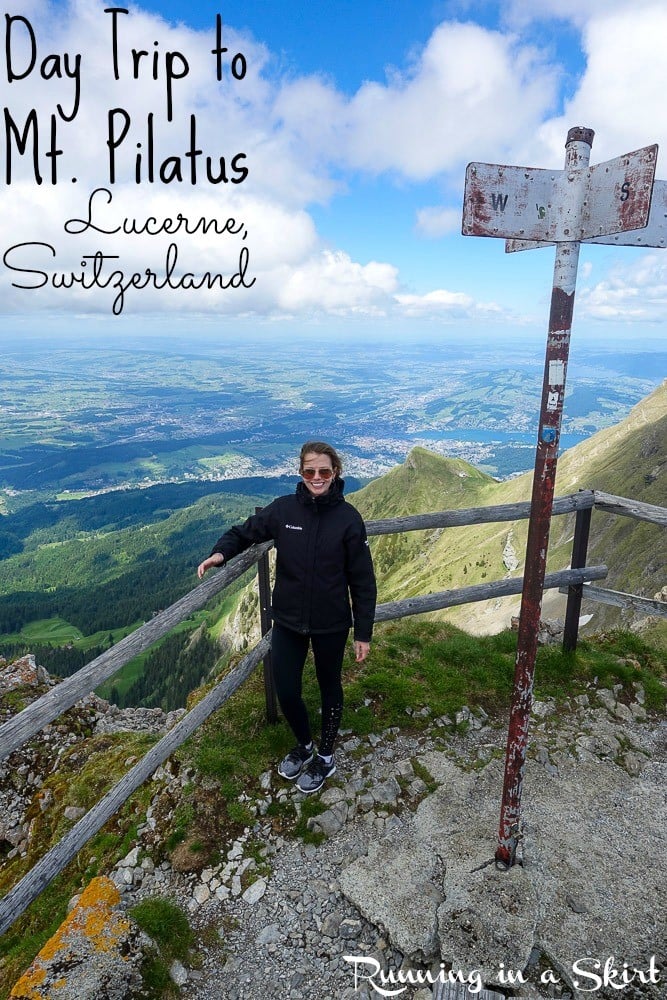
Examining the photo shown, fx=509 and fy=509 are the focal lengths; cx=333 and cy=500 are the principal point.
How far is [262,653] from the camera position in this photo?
6.47m

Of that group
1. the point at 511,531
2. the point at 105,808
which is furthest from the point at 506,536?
the point at 105,808

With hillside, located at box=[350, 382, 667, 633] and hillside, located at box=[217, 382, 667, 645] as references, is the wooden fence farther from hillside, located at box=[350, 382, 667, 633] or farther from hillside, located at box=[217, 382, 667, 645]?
hillside, located at box=[350, 382, 667, 633]

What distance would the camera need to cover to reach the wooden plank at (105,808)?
3727 millimetres

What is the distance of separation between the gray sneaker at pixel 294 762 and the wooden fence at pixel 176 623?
78cm

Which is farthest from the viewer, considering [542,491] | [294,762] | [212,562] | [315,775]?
[294,762]

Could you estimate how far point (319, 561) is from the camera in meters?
5.43

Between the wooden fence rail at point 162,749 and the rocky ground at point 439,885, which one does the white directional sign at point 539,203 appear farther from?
the rocky ground at point 439,885

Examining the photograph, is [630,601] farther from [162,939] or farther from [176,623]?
[162,939]

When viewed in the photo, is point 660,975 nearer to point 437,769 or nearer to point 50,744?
point 437,769

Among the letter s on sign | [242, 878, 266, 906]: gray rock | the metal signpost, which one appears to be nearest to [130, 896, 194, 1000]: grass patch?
[242, 878, 266, 906]: gray rock

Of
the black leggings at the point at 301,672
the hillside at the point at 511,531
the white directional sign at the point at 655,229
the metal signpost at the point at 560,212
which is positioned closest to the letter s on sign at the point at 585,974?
the black leggings at the point at 301,672

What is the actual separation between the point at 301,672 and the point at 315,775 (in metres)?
1.36

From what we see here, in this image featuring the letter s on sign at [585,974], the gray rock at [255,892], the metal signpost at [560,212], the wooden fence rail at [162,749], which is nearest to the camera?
the metal signpost at [560,212]

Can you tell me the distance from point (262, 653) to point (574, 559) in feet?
16.6
